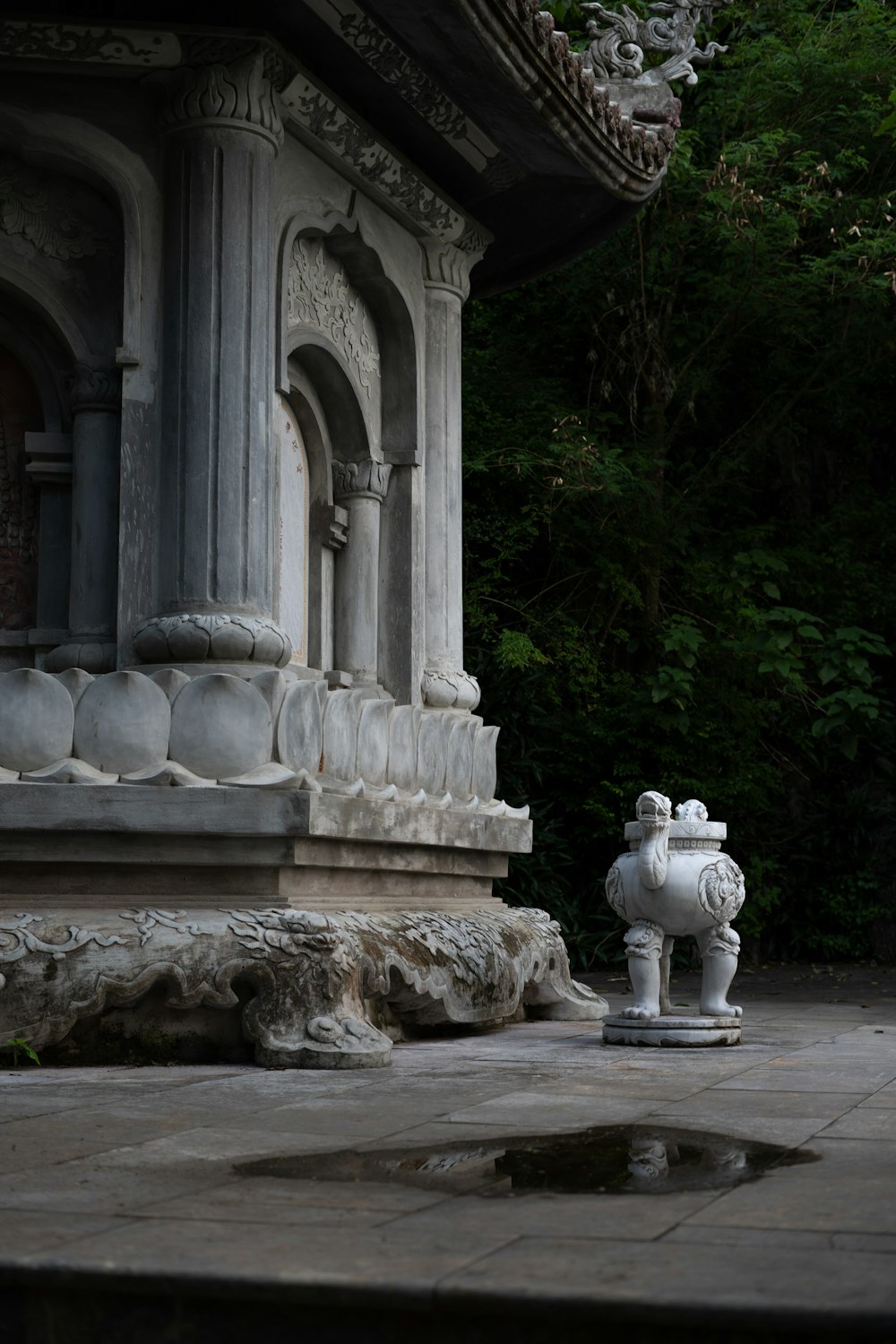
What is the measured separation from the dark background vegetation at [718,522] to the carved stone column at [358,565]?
4921mm

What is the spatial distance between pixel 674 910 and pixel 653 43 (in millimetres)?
5785

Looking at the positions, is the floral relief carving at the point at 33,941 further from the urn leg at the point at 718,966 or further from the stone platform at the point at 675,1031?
the urn leg at the point at 718,966

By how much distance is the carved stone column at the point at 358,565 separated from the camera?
934 centimetres

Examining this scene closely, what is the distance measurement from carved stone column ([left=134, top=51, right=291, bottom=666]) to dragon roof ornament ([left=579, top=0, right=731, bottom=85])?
10.6ft

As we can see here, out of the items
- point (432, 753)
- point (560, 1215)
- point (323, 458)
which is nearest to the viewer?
point (560, 1215)

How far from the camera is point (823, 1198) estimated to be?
3521mm

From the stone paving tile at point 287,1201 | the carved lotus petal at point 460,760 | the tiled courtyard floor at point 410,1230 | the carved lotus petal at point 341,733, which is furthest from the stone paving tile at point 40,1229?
the carved lotus petal at point 460,760

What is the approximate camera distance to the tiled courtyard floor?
8.87 ft

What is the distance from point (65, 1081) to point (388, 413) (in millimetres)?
4911

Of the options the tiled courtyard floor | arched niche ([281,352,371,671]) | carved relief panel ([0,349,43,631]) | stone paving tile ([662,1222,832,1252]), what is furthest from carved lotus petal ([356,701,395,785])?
stone paving tile ([662,1222,832,1252])

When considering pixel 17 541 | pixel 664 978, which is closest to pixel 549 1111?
pixel 664 978

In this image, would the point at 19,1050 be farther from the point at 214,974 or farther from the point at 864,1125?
the point at 864,1125

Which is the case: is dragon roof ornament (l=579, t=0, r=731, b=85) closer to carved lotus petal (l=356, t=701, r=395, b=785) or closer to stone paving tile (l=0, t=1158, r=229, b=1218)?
carved lotus petal (l=356, t=701, r=395, b=785)

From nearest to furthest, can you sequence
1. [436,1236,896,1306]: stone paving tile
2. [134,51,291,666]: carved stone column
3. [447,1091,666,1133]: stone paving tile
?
1. [436,1236,896,1306]: stone paving tile
2. [447,1091,666,1133]: stone paving tile
3. [134,51,291,666]: carved stone column
